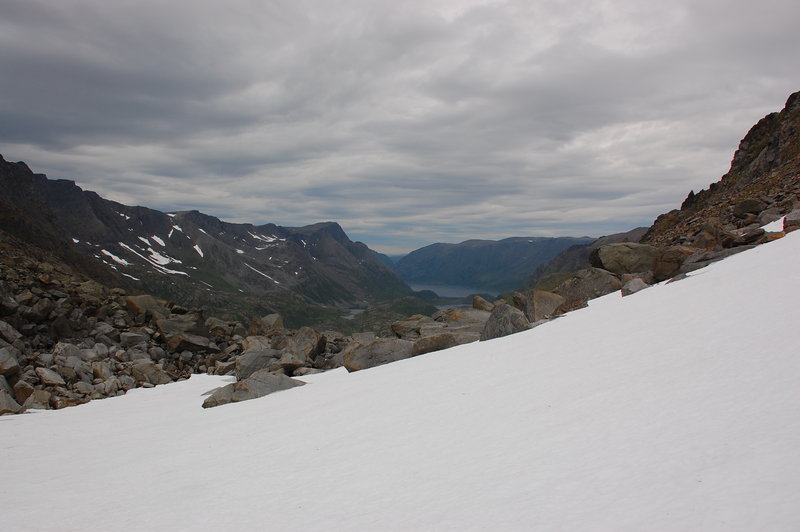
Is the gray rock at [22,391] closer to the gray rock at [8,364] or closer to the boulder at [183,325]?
the gray rock at [8,364]

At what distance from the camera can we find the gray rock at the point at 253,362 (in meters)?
26.8

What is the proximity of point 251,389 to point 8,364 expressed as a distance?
50.7 ft

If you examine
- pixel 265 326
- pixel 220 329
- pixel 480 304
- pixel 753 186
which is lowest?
pixel 265 326

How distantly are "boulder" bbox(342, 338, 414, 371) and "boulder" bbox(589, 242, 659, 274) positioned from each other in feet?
49.7

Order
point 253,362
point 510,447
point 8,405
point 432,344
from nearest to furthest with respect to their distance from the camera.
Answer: point 510,447 → point 8,405 → point 432,344 → point 253,362

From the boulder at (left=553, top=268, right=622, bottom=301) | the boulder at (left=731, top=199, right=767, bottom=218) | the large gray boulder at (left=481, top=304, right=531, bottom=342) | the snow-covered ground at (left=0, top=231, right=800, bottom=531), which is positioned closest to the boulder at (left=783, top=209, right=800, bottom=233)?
the boulder at (left=553, top=268, right=622, bottom=301)

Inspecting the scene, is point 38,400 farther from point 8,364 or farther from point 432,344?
point 432,344

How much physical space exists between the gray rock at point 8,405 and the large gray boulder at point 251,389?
9.34 meters

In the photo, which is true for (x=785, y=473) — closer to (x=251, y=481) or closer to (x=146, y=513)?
(x=251, y=481)

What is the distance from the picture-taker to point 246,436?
12.2 m

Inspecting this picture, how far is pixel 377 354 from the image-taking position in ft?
72.7

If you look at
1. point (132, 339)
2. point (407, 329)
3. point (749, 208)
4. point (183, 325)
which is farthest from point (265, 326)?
point (749, 208)

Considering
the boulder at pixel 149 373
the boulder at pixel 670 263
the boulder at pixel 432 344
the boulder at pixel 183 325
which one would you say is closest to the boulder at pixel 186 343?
the boulder at pixel 183 325

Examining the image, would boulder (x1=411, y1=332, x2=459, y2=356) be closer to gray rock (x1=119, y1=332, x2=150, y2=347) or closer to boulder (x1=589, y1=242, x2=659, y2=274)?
boulder (x1=589, y1=242, x2=659, y2=274)
